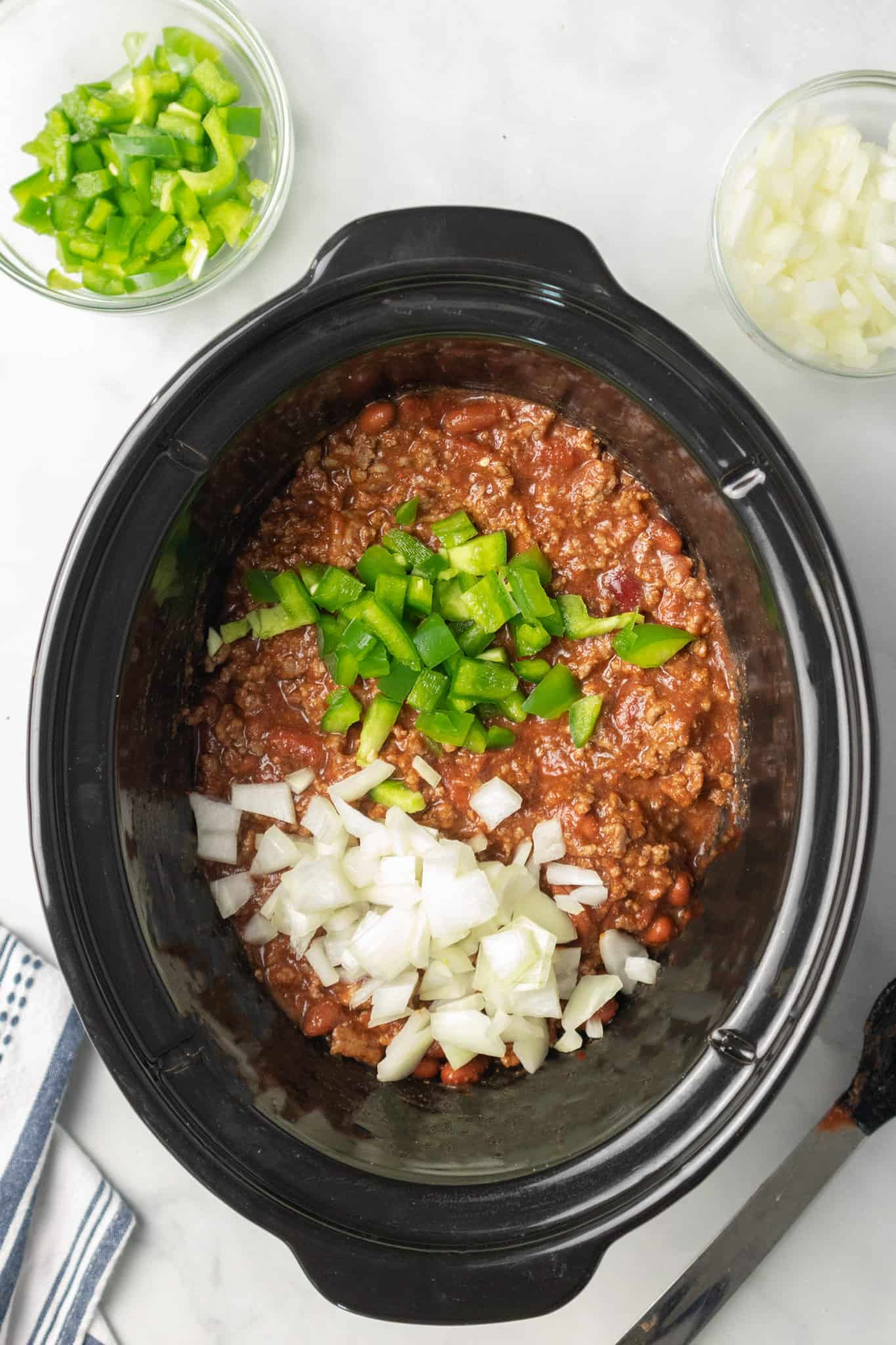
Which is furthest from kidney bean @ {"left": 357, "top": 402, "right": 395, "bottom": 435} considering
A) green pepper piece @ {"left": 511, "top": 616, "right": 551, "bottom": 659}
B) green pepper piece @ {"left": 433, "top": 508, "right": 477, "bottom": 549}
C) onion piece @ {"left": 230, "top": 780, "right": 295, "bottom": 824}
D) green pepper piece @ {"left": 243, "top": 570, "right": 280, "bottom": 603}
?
onion piece @ {"left": 230, "top": 780, "right": 295, "bottom": 824}

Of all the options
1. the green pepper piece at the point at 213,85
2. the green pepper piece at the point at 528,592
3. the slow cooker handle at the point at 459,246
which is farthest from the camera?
the green pepper piece at the point at 213,85

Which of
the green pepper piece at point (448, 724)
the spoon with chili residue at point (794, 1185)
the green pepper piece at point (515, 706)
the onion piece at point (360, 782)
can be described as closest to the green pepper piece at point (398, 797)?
the onion piece at point (360, 782)

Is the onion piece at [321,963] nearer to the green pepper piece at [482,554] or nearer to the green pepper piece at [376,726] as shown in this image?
the green pepper piece at [376,726]

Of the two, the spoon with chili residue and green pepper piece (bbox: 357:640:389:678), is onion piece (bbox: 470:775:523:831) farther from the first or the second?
the spoon with chili residue

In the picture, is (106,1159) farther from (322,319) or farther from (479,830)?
(322,319)

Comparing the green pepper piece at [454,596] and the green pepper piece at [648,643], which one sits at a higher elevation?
the green pepper piece at [454,596]
